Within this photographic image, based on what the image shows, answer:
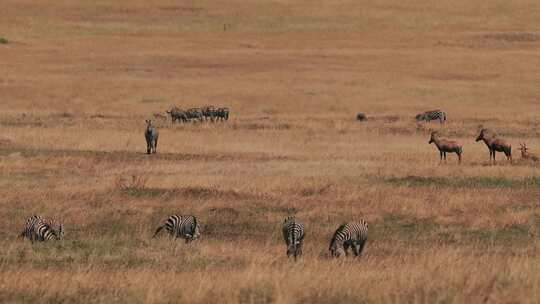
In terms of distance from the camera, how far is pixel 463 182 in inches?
1103

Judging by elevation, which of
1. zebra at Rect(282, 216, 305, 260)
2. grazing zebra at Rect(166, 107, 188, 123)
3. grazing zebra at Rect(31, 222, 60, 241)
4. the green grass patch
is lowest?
grazing zebra at Rect(31, 222, 60, 241)

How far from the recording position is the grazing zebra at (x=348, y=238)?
1725 cm

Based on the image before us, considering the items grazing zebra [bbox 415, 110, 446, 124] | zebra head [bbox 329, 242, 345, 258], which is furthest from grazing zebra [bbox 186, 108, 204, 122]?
zebra head [bbox 329, 242, 345, 258]

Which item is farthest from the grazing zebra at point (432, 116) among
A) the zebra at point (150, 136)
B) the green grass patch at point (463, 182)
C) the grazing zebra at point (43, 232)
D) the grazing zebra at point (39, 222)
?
the grazing zebra at point (43, 232)

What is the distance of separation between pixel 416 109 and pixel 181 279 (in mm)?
43767

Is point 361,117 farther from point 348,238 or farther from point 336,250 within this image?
point 336,250

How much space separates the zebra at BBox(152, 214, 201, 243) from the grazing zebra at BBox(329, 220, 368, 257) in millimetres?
2722

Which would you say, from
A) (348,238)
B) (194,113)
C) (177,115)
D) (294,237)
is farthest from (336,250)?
(194,113)

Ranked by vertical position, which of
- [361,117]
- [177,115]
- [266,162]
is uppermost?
[361,117]

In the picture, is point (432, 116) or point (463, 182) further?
point (432, 116)

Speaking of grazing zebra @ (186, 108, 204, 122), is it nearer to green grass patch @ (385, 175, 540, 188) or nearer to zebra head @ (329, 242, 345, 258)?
green grass patch @ (385, 175, 540, 188)

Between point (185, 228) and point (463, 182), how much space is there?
11173mm

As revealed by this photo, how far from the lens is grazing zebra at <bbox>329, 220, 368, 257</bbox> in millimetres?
17250

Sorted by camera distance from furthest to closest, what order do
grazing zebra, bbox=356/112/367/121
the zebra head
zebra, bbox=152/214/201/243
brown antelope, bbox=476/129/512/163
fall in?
grazing zebra, bbox=356/112/367/121 < brown antelope, bbox=476/129/512/163 < zebra, bbox=152/214/201/243 < the zebra head
